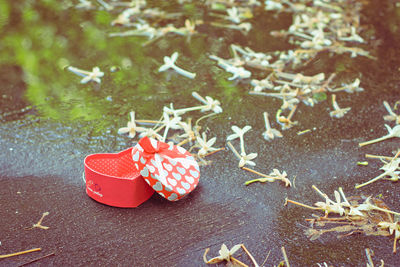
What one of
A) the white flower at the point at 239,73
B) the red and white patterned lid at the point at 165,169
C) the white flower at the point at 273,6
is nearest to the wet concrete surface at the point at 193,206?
the red and white patterned lid at the point at 165,169

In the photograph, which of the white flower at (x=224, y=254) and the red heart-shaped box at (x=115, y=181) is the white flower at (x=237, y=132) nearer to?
the red heart-shaped box at (x=115, y=181)

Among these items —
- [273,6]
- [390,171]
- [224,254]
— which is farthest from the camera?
[273,6]

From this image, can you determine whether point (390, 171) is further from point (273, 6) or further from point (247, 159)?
point (273, 6)

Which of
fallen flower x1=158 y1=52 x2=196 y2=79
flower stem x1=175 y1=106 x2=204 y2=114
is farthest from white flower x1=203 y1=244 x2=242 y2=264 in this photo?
fallen flower x1=158 y1=52 x2=196 y2=79

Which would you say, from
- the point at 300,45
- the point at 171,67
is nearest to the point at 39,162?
the point at 171,67

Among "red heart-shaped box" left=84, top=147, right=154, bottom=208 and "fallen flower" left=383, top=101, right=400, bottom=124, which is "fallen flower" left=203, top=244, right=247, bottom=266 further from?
"fallen flower" left=383, top=101, right=400, bottom=124

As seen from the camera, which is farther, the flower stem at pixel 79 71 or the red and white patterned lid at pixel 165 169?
the flower stem at pixel 79 71

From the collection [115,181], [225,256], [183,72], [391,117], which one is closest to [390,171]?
[391,117]
